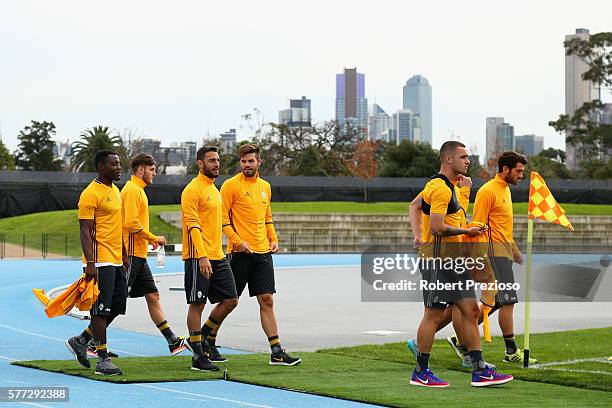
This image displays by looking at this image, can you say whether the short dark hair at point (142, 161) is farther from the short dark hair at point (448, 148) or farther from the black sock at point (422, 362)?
the black sock at point (422, 362)

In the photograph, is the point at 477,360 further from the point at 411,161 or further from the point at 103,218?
the point at 411,161

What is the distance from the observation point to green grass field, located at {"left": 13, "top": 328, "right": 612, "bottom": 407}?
9.09 metres

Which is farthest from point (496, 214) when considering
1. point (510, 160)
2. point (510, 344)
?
point (510, 344)

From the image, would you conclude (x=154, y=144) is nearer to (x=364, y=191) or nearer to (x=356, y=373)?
(x=364, y=191)

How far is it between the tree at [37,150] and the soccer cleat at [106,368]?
88.4 m

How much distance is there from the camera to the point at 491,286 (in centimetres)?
1154

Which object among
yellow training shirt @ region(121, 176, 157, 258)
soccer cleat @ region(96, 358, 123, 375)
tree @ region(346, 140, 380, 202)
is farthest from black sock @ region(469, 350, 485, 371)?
tree @ region(346, 140, 380, 202)

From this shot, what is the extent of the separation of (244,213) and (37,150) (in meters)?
90.9

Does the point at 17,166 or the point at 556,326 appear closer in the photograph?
the point at 556,326

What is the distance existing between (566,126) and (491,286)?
71271 millimetres

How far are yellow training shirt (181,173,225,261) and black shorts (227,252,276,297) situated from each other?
255 mm

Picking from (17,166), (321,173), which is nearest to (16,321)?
(321,173)

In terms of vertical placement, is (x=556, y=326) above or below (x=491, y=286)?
below

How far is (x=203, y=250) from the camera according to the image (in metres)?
10.8
